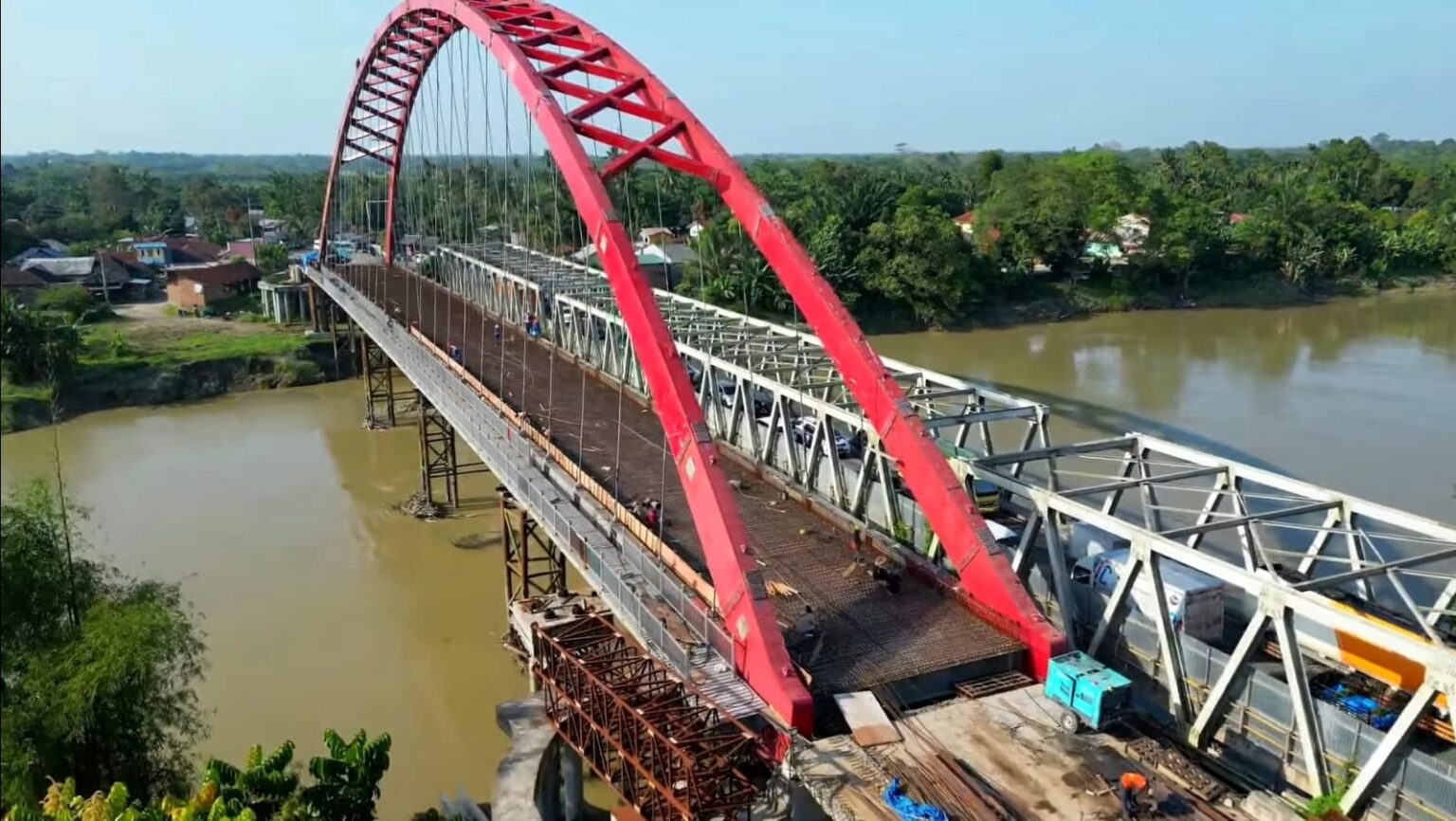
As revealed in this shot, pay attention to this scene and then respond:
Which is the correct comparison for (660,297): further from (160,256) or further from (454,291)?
(160,256)

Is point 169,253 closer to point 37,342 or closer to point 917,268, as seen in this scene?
point 37,342

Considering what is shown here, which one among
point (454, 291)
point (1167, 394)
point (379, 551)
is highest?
point (454, 291)

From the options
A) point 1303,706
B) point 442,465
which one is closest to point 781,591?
point 1303,706

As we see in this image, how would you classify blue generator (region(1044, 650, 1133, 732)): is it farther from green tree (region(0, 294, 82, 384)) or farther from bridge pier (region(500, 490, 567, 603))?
green tree (region(0, 294, 82, 384))

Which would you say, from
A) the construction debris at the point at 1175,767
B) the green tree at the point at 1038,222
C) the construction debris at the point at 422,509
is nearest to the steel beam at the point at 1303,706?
the construction debris at the point at 1175,767

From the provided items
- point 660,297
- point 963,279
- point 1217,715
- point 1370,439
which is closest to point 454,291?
point 660,297

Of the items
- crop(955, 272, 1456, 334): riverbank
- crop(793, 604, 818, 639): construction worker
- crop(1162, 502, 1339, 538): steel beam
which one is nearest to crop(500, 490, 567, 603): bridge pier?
crop(793, 604, 818, 639): construction worker
